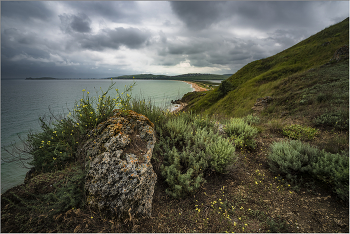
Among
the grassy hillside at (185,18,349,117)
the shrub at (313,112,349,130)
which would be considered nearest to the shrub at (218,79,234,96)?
the grassy hillside at (185,18,349,117)

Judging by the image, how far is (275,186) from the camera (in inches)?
147

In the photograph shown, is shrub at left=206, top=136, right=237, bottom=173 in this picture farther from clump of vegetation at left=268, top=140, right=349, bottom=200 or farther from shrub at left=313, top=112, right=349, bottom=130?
shrub at left=313, top=112, right=349, bottom=130

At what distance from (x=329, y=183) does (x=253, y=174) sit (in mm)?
1591

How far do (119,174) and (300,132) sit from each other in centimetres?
728

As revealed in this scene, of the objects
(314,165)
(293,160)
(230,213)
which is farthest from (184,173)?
(314,165)

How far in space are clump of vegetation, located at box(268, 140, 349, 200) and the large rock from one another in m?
3.59

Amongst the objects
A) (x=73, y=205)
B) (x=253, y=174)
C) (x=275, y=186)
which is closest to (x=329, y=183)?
(x=275, y=186)

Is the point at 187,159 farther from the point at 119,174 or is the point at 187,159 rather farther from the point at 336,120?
the point at 336,120

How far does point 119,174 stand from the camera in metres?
2.97

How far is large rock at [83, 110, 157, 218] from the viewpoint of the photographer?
2838 millimetres

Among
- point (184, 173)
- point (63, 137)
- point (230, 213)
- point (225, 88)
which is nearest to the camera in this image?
point (230, 213)

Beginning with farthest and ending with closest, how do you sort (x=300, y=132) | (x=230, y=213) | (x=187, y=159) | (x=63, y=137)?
1. (x=300, y=132)
2. (x=187, y=159)
3. (x=63, y=137)
4. (x=230, y=213)

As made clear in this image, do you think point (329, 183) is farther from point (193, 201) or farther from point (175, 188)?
point (175, 188)

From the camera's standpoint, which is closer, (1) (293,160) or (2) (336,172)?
(2) (336,172)
